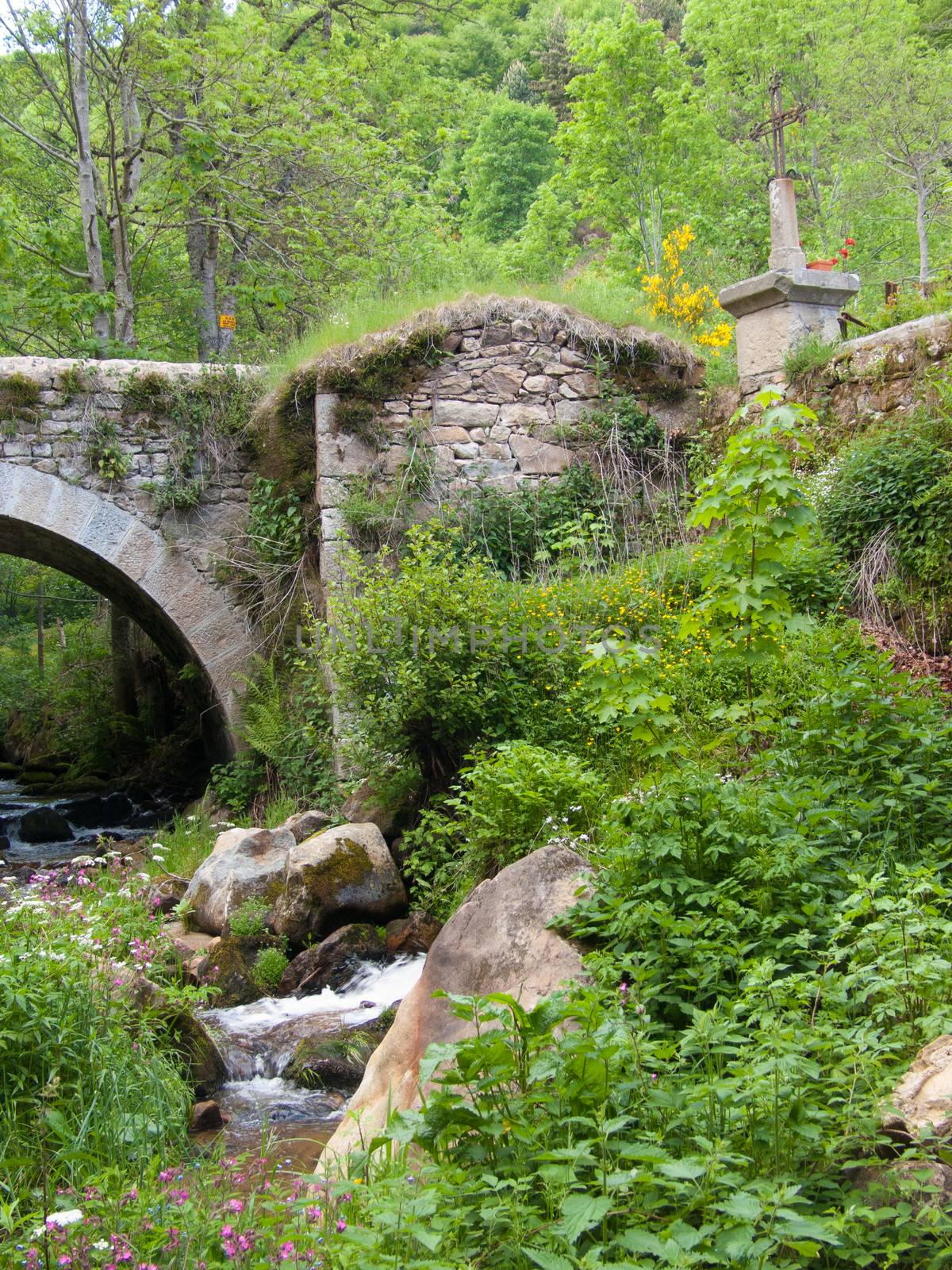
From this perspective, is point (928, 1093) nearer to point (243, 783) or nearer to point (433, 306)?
point (243, 783)

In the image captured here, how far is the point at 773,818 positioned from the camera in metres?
3.21

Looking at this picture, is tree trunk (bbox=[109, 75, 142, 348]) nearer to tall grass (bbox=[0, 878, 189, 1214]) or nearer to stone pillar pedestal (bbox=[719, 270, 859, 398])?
stone pillar pedestal (bbox=[719, 270, 859, 398])

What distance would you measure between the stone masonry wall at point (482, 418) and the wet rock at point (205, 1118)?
451 cm

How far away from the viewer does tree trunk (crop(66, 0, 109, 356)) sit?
10734 mm

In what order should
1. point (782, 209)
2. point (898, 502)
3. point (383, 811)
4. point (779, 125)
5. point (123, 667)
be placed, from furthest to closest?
point (123, 667) → point (782, 209) → point (779, 125) → point (383, 811) → point (898, 502)

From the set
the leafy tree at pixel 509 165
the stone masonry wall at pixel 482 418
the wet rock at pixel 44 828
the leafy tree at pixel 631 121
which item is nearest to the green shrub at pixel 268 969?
the stone masonry wall at pixel 482 418

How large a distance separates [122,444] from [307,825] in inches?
149

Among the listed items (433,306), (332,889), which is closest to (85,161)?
(433,306)

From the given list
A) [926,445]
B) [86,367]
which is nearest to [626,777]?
[926,445]

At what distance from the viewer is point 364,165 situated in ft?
38.2

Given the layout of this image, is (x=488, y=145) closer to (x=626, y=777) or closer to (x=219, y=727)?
(x=219, y=727)

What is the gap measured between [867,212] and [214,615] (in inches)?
569

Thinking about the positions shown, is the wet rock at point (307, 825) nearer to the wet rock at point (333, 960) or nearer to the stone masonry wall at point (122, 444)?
the wet rock at point (333, 960)

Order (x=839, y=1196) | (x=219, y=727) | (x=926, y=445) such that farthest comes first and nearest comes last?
1. (x=219, y=727)
2. (x=926, y=445)
3. (x=839, y=1196)
